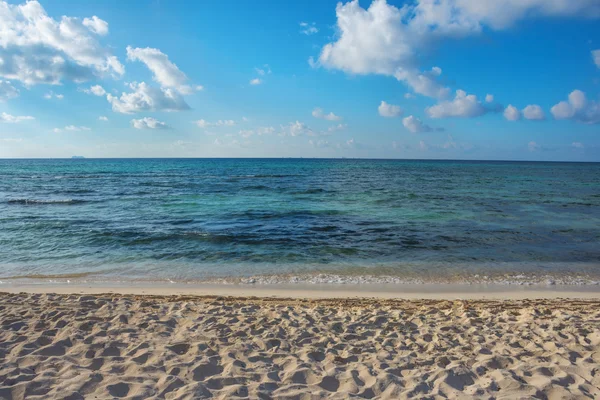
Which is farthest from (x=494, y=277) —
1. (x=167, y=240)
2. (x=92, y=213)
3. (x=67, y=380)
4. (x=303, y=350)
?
(x=92, y=213)

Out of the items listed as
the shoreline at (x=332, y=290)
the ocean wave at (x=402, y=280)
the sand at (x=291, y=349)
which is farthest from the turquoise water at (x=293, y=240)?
the sand at (x=291, y=349)

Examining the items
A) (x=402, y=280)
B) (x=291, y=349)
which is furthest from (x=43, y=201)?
(x=291, y=349)

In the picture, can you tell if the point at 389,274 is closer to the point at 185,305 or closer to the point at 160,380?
the point at 185,305

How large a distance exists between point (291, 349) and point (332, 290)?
3.53 meters

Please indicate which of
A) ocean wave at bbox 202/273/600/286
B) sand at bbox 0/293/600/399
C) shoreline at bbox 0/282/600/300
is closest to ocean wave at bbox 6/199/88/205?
shoreline at bbox 0/282/600/300

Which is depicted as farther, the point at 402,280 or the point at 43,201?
the point at 43,201

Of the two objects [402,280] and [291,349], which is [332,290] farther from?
[291,349]

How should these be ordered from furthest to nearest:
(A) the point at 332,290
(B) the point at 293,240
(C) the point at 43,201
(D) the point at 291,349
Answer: (C) the point at 43,201
(B) the point at 293,240
(A) the point at 332,290
(D) the point at 291,349

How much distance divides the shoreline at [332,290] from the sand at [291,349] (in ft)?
2.43

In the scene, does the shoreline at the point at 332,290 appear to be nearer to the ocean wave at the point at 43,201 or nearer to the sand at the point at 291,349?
the sand at the point at 291,349

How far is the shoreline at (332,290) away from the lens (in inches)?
327

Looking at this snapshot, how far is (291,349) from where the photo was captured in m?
5.41

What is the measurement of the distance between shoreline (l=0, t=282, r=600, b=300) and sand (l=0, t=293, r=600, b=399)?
74 centimetres

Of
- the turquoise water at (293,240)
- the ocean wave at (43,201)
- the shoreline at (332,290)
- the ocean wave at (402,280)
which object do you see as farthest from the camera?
the ocean wave at (43,201)
